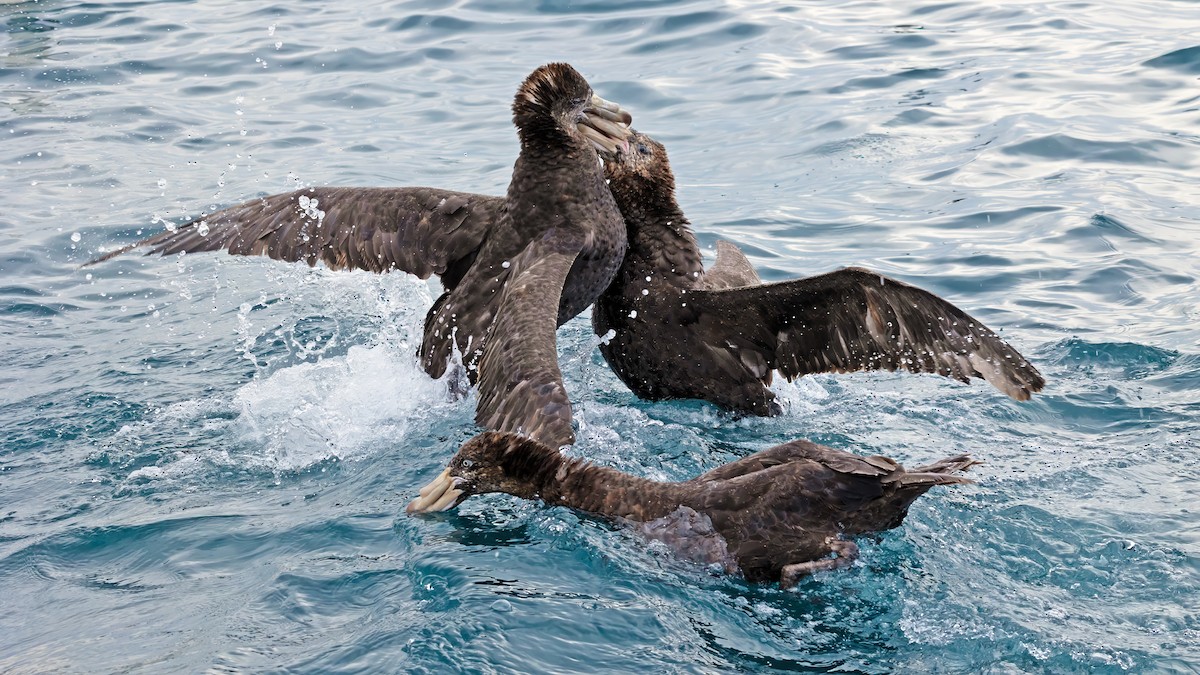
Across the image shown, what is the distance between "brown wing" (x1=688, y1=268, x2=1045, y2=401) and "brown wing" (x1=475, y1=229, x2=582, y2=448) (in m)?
0.94

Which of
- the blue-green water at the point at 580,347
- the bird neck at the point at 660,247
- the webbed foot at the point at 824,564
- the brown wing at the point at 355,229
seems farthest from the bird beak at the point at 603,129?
the webbed foot at the point at 824,564

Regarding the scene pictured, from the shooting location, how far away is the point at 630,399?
7211 millimetres

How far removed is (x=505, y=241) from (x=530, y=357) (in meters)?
1.38

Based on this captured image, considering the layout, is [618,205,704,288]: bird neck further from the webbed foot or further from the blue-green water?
the webbed foot

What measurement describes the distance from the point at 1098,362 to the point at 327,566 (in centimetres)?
480

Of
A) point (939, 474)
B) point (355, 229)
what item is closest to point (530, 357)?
point (939, 474)

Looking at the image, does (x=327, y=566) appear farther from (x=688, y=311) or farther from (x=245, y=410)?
(x=688, y=311)

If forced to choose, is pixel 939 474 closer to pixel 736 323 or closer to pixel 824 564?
pixel 824 564

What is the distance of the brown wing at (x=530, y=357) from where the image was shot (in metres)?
5.39

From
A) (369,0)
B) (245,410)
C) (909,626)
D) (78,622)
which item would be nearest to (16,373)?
(245,410)

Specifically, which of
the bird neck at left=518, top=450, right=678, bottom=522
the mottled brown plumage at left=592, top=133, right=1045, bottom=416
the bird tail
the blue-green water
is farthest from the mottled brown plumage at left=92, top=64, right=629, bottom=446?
the bird tail

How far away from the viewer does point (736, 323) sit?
22.1ft

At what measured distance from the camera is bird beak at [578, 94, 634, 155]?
22.9 feet

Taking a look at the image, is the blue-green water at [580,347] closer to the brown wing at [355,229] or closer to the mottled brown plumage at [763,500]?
the mottled brown plumage at [763,500]
